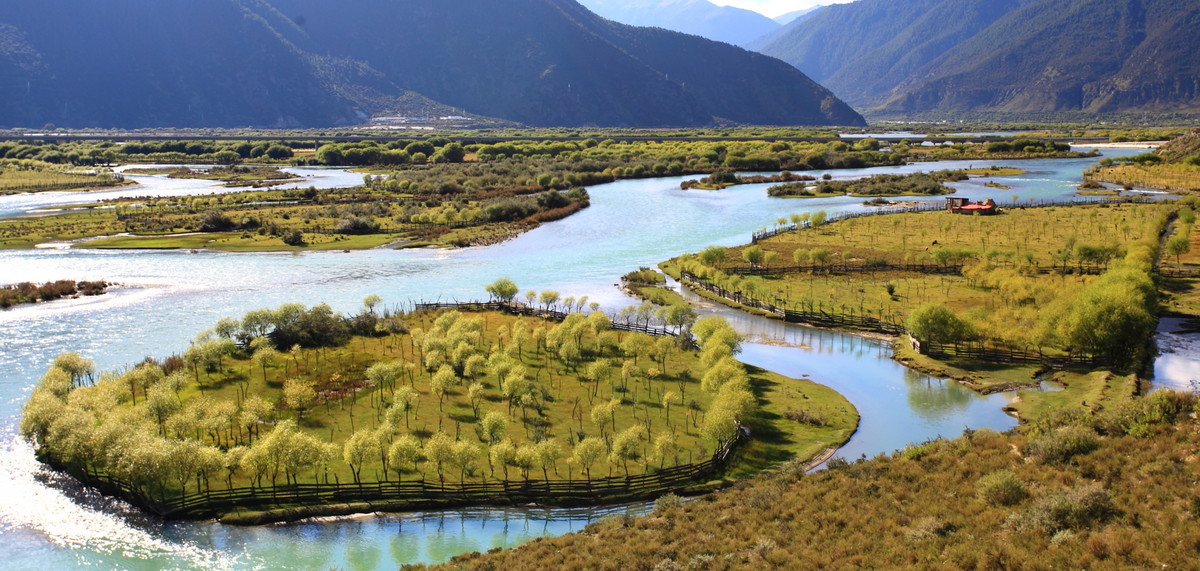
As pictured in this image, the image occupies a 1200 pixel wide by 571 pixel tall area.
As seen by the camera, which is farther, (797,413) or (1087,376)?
(1087,376)

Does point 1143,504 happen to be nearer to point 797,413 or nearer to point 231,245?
point 797,413

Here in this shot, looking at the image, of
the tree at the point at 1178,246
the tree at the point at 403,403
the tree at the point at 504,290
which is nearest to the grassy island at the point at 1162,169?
the tree at the point at 1178,246

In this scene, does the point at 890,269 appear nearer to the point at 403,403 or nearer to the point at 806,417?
the point at 806,417

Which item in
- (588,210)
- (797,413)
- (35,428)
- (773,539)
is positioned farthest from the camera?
(588,210)

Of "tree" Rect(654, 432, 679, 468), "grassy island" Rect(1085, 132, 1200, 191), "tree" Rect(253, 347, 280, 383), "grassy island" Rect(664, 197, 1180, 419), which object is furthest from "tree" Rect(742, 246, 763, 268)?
"grassy island" Rect(1085, 132, 1200, 191)

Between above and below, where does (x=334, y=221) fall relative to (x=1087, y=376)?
above

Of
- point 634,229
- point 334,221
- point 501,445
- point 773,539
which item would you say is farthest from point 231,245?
point 773,539

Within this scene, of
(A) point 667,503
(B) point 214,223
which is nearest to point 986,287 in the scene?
(A) point 667,503

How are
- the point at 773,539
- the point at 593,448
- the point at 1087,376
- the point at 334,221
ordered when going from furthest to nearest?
the point at 334,221, the point at 1087,376, the point at 593,448, the point at 773,539
